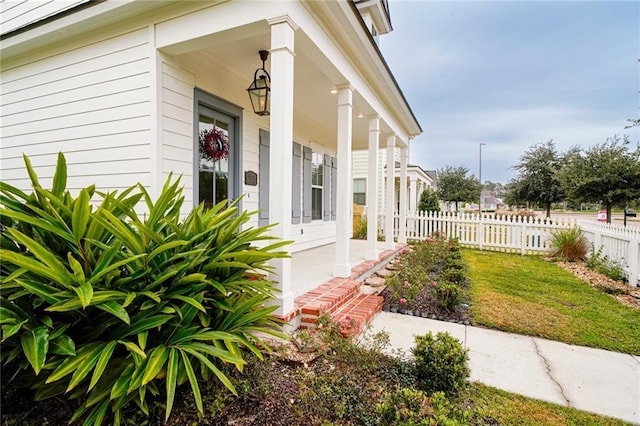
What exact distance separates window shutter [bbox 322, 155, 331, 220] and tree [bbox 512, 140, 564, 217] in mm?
12790

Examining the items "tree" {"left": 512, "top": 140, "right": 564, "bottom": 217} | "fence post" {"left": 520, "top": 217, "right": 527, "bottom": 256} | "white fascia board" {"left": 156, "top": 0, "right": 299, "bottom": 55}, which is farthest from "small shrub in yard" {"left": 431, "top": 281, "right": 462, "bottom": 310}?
"tree" {"left": 512, "top": 140, "right": 564, "bottom": 217}

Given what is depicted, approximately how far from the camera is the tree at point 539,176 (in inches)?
607

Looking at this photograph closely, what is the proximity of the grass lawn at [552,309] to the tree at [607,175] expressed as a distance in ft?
18.4

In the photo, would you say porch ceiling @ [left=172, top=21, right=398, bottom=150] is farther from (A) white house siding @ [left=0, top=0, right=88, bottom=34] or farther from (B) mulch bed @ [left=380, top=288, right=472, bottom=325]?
(B) mulch bed @ [left=380, top=288, right=472, bottom=325]

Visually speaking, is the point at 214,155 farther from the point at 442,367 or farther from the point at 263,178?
the point at 442,367

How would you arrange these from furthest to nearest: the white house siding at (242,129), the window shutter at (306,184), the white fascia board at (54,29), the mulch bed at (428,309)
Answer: the window shutter at (306,184) → the mulch bed at (428,309) → the white house siding at (242,129) → the white fascia board at (54,29)

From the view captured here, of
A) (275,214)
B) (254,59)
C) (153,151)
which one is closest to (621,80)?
(254,59)

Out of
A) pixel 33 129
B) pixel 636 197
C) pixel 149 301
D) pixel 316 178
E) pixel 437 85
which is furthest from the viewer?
pixel 437 85

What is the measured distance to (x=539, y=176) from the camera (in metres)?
15.7

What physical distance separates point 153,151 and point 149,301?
1916 millimetres

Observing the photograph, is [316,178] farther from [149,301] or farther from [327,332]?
[149,301]

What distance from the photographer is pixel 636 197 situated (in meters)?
9.53

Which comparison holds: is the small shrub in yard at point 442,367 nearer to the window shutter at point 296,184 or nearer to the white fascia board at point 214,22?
the white fascia board at point 214,22

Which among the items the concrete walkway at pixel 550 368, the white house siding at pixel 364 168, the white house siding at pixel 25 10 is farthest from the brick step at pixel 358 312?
the white house siding at pixel 364 168
